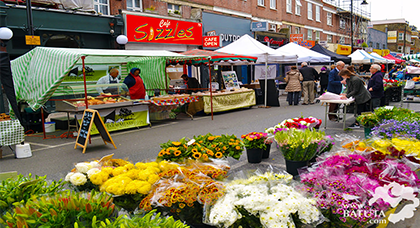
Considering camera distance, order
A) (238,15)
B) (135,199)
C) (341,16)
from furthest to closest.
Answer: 1. (341,16)
2. (238,15)
3. (135,199)

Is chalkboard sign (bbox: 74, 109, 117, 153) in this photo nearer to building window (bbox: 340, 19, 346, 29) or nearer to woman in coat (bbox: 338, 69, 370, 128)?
woman in coat (bbox: 338, 69, 370, 128)

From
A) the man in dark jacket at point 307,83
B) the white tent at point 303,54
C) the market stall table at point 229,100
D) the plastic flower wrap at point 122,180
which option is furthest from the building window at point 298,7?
the plastic flower wrap at point 122,180

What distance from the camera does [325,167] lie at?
3.32m

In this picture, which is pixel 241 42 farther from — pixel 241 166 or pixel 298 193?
pixel 298 193

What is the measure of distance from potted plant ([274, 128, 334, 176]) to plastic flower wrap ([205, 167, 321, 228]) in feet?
6.03

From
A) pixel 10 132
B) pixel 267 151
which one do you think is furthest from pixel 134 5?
pixel 267 151

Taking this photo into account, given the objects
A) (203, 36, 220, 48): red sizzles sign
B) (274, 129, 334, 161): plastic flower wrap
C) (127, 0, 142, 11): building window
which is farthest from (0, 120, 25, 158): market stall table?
(203, 36, 220, 48): red sizzles sign

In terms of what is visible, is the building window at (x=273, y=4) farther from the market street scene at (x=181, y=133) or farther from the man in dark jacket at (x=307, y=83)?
the man in dark jacket at (x=307, y=83)

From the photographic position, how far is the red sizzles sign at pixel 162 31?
1535 centimetres

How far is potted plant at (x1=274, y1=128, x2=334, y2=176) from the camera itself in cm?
451

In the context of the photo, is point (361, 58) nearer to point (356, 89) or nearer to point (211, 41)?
point (211, 41)

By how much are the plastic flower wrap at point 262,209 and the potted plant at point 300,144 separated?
6.03 feet

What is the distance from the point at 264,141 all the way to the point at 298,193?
118 inches

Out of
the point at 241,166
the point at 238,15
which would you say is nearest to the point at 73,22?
A: the point at 241,166
